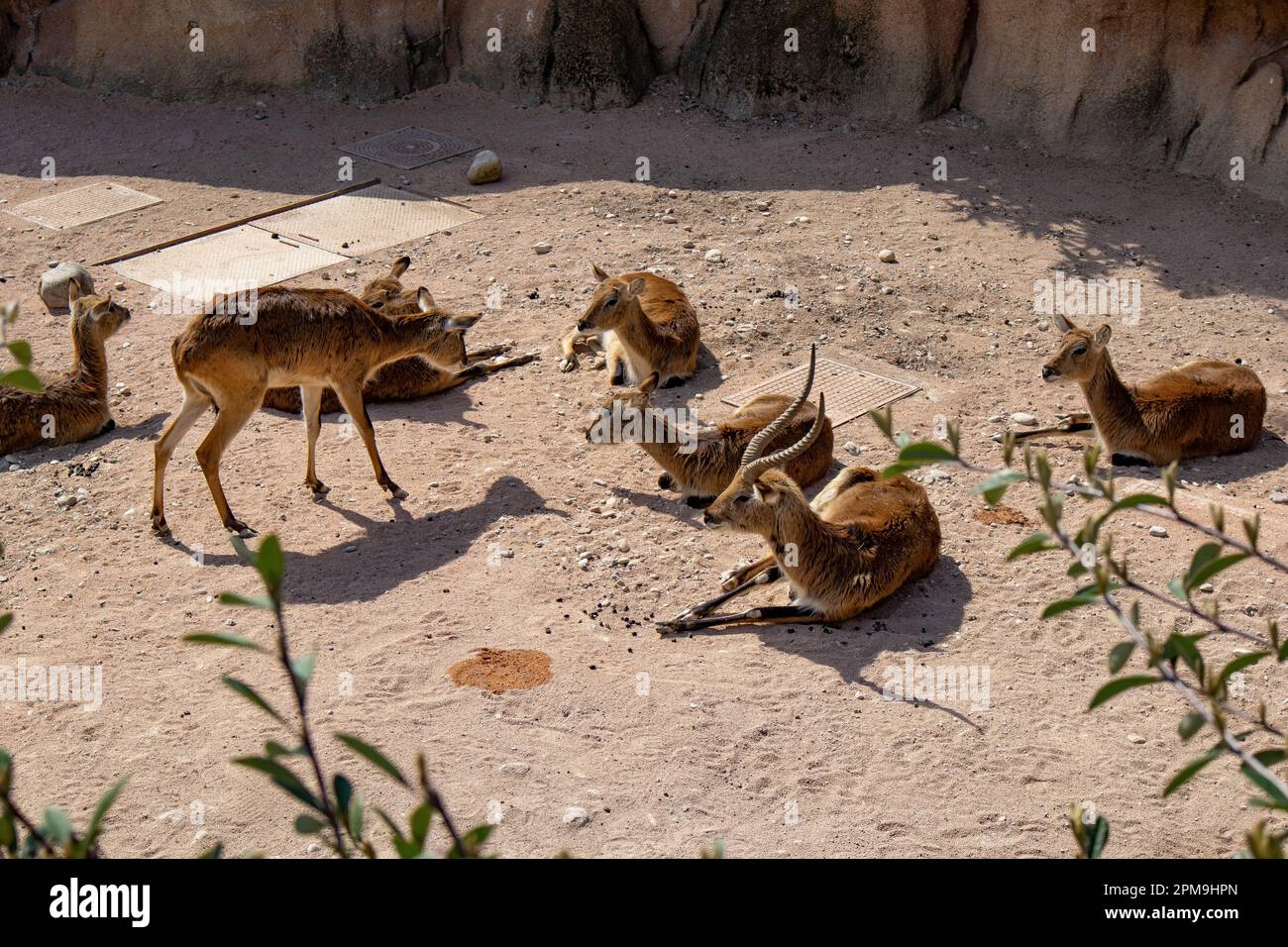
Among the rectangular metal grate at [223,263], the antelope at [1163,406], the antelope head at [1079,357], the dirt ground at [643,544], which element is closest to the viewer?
the dirt ground at [643,544]

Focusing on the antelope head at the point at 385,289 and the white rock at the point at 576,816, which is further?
the antelope head at the point at 385,289

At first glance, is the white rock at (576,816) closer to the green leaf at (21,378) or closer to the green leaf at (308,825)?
the green leaf at (308,825)

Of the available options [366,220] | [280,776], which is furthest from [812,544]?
[366,220]

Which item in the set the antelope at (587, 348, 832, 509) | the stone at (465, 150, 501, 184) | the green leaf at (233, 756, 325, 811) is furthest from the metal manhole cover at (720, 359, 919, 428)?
the green leaf at (233, 756, 325, 811)

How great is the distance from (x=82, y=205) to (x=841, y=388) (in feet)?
22.7

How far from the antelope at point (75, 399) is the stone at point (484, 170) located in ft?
13.4

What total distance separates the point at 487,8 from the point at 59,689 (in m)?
9.62

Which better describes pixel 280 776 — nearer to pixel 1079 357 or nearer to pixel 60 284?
pixel 1079 357

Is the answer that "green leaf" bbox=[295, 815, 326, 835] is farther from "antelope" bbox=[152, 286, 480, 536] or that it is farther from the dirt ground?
"antelope" bbox=[152, 286, 480, 536]

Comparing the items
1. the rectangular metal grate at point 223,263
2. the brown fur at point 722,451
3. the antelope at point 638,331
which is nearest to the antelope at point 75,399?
the rectangular metal grate at point 223,263

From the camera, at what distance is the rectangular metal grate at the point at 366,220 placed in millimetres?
11094

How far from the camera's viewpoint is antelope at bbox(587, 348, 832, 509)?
772 cm
